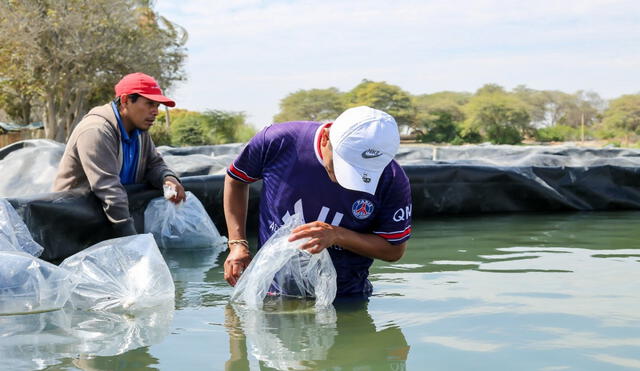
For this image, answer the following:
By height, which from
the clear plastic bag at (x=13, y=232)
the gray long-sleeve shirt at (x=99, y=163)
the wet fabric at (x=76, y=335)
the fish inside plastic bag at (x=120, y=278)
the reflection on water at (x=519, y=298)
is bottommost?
the reflection on water at (x=519, y=298)

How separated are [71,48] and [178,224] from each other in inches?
794

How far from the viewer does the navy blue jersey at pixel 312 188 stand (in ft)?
10.1

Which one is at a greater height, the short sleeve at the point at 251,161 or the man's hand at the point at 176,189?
the short sleeve at the point at 251,161

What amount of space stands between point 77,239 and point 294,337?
2.34 m

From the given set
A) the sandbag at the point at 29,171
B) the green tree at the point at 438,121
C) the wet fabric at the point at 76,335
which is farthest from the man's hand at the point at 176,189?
the green tree at the point at 438,121

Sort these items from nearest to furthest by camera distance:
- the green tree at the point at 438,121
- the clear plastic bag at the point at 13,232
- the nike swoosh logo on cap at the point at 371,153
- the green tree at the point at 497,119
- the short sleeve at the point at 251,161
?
the nike swoosh logo on cap at the point at 371,153, the short sleeve at the point at 251,161, the clear plastic bag at the point at 13,232, the green tree at the point at 497,119, the green tree at the point at 438,121

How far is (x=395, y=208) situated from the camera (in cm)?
307

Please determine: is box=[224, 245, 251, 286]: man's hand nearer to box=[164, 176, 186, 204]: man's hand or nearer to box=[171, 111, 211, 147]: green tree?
box=[164, 176, 186, 204]: man's hand

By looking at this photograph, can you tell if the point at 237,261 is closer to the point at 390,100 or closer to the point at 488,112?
the point at 488,112

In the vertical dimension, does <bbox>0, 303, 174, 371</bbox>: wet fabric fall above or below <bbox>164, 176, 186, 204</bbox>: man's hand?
below

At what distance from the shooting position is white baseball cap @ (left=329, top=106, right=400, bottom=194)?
2680 mm

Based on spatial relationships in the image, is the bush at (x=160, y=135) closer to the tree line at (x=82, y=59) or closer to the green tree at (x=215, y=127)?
the tree line at (x=82, y=59)

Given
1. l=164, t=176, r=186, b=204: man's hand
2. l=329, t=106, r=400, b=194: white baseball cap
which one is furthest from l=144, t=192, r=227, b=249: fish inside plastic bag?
l=329, t=106, r=400, b=194: white baseball cap

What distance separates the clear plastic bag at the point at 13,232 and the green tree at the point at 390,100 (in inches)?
2580
